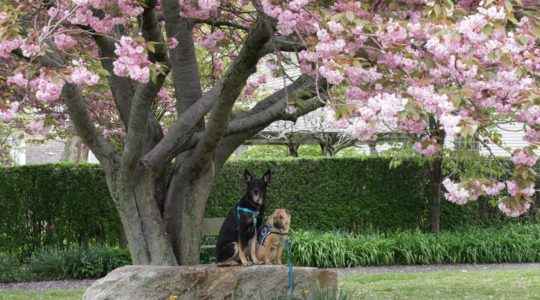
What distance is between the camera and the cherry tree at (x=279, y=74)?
4.20 metres

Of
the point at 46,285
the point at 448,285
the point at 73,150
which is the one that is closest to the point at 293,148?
the point at 73,150

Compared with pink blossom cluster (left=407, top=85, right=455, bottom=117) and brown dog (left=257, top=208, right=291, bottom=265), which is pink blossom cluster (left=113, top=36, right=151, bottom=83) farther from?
brown dog (left=257, top=208, right=291, bottom=265)

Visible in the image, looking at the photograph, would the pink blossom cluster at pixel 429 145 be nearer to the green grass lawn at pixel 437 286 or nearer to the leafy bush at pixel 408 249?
the green grass lawn at pixel 437 286

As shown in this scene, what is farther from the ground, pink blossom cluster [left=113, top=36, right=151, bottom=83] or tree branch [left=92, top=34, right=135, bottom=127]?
tree branch [left=92, top=34, right=135, bottom=127]

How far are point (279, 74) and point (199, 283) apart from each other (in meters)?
2.15

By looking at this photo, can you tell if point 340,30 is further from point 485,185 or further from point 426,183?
point 426,183

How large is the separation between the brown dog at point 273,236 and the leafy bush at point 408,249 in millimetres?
5418

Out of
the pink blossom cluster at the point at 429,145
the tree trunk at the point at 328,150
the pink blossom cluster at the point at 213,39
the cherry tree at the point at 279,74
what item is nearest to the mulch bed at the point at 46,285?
the cherry tree at the point at 279,74

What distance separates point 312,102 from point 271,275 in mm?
1885

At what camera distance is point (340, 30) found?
14.6ft

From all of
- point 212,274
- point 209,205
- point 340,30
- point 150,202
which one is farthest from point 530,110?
point 209,205

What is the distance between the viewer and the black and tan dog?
20.6ft

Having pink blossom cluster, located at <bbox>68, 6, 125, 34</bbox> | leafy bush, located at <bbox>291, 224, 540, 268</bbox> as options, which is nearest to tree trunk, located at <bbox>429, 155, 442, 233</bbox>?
leafy bush, located at <bbox>291, 224, 540, 268</bbox>

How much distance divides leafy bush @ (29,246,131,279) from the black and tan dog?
541 centimetres
